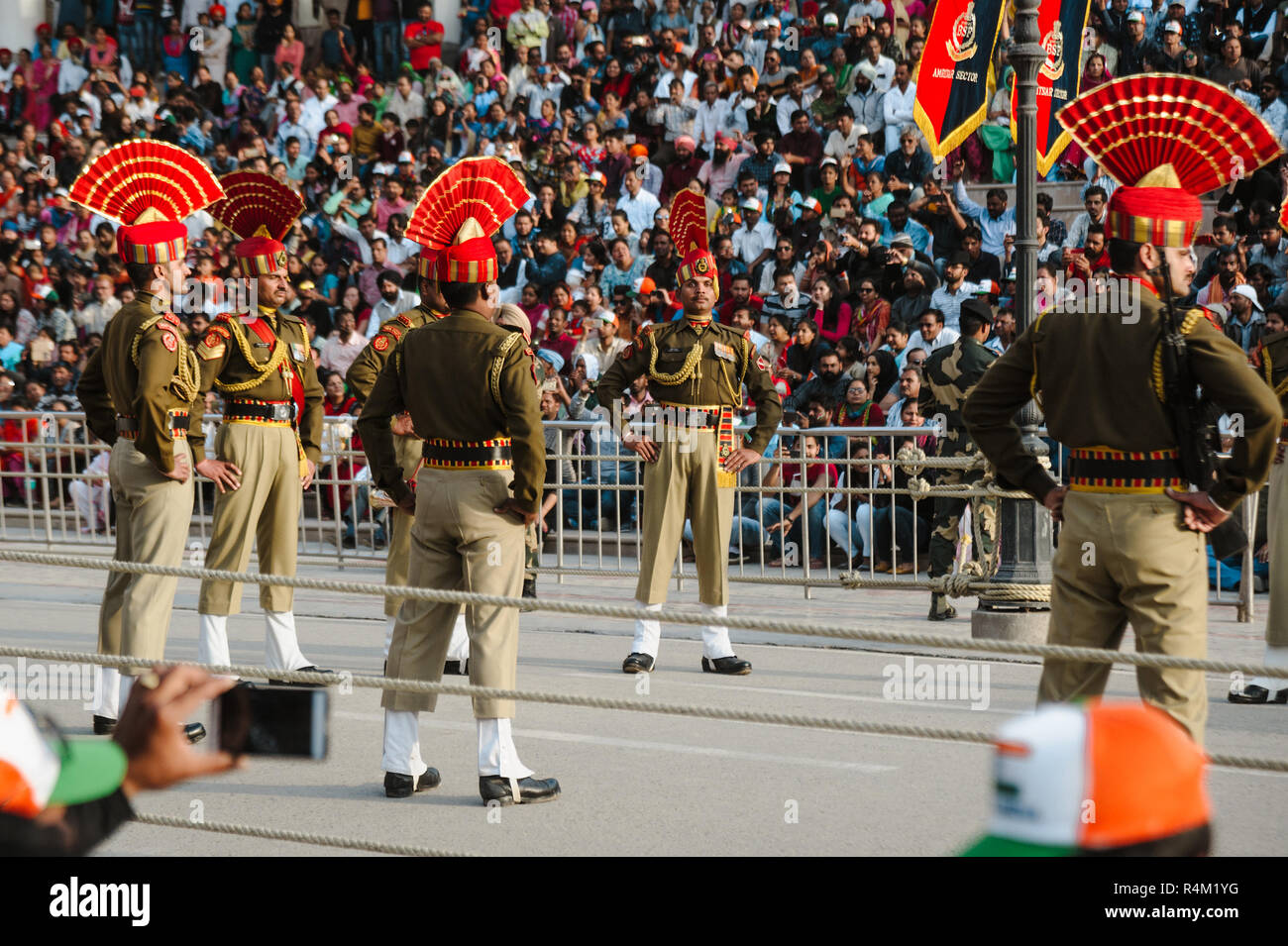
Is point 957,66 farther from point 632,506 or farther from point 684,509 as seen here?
point 684,509

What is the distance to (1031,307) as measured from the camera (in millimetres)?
9125

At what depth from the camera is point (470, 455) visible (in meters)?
6.28

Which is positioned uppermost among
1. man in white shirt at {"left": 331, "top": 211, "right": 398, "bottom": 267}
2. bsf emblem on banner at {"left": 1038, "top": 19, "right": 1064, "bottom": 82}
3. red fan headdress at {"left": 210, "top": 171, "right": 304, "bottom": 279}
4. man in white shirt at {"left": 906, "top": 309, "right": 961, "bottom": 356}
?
bsf emblem on banner at {"left": 1038, "top": 19, "right": 1064, "bottom": 82}

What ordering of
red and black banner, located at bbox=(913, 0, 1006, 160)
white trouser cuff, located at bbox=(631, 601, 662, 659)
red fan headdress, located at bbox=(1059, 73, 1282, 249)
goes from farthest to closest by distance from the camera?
1. red and black banner, located at bbox=(913, 0, 1006, 160)
2. white trouser cuff, located at bbox=(631, 601, 662, 659)
3. red fan headdress, located at bbox=(1059, 73, 1282, 249)

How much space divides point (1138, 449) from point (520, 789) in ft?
8.62

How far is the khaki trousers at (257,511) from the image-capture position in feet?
26.5

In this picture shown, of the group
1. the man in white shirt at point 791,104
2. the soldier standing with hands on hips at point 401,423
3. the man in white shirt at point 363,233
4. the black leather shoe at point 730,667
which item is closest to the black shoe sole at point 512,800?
the soldier standing with hands on hips at point 401,423

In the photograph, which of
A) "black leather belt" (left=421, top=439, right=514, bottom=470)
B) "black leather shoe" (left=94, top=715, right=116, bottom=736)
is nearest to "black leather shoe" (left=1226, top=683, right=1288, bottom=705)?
"black leather belt" (left=421, top=439, right=514, bottom=470)

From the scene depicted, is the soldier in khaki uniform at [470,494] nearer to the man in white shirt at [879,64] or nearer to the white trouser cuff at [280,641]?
the white trouser cuff at [280,641]

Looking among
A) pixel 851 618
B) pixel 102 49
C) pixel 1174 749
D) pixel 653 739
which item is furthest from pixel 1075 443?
pixel 102 49

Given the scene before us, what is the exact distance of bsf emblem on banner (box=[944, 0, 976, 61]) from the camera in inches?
472

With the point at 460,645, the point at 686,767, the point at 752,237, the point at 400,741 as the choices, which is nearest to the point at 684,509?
the point at 460,645

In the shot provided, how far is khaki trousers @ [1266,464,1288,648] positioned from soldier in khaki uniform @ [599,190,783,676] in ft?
8.79

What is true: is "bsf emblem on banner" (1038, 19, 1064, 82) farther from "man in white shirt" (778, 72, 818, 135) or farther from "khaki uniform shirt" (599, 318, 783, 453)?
"man in white shirt" (778, 72, 818, 135)
